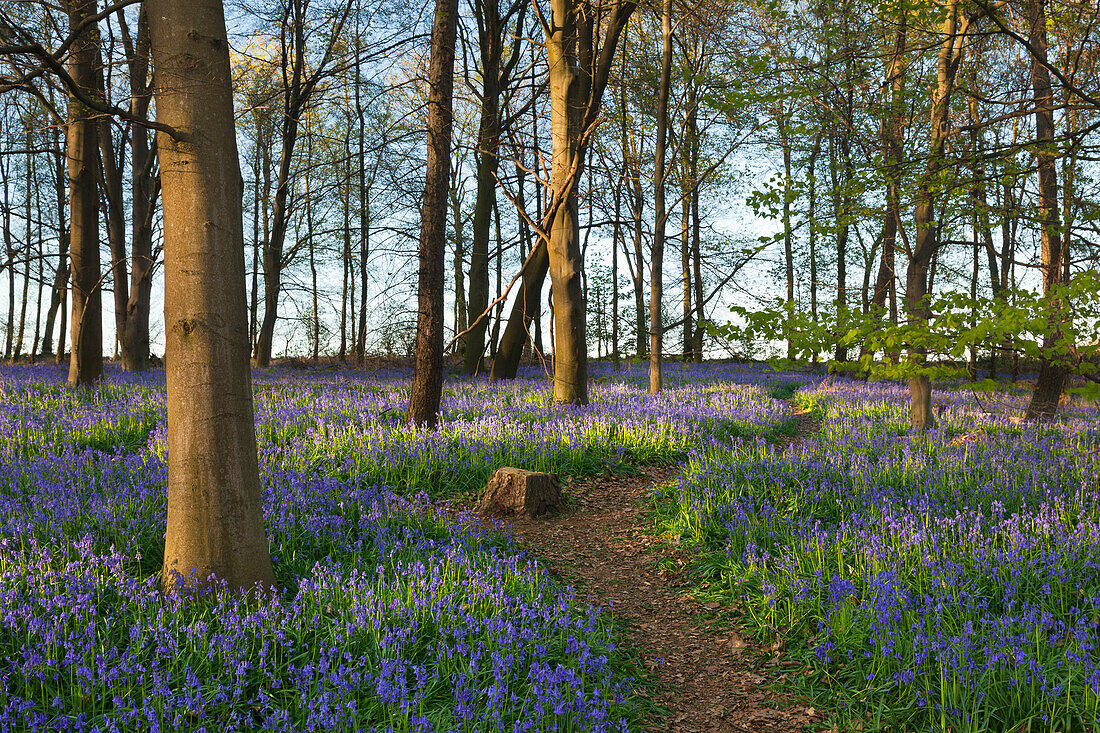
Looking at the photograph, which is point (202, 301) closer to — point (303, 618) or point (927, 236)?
point (303, 618)

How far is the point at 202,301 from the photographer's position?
3455mm

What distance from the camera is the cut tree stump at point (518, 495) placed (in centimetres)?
654

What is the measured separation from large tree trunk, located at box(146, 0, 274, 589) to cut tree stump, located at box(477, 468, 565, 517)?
3203 mm

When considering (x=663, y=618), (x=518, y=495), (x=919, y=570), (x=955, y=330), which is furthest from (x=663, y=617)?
(x=955, y=330)

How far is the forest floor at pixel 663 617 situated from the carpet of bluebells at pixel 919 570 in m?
0.22

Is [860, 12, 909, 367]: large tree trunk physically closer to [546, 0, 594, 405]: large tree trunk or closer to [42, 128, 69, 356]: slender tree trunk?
[546, 0, 594, 405]: large tree trunk

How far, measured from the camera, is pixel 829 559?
461cm

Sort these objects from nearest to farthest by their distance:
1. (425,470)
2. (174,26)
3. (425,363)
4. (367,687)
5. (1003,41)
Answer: (367,687), (174,26), (425,470), (425,363), (1003,41)

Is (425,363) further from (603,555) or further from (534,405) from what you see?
(603,555)

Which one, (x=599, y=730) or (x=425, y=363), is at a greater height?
(x=425, y=363)

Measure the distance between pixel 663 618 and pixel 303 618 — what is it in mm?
2595

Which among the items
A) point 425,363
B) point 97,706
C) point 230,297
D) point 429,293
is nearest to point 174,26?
Answer: point 230,297

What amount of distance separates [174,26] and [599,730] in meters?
4.31

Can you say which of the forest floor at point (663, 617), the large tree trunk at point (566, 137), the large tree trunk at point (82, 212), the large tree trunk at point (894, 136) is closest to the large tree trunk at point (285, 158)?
the large tree trunk at point (82, 212)
